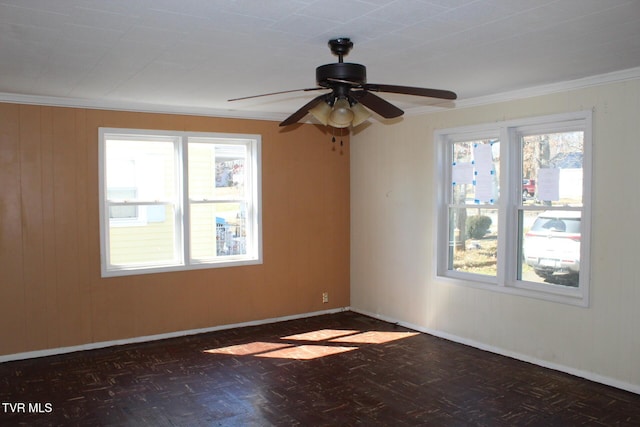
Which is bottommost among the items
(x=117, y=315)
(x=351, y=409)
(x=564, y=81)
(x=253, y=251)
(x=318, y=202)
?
(x=351, y=409)

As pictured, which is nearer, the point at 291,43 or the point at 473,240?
the point at 291,43

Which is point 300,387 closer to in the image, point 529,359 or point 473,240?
point 529,359

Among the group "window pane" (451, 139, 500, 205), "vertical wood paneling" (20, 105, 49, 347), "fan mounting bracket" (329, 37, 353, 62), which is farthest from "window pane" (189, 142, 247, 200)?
"fan mounting bracket" (329, 37, 353, 62)

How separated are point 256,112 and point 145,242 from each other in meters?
1.81

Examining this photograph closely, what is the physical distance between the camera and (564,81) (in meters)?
4.18

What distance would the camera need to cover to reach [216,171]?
5.76 m

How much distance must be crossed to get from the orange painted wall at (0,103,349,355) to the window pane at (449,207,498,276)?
1.60 m

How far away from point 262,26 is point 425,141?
10.1ft

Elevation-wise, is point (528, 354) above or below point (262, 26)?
below

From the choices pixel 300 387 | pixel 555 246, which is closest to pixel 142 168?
pixel 300 387

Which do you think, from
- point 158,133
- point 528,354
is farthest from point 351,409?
point 158,133

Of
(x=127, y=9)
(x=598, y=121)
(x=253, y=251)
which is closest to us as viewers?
(x=127, y=9)

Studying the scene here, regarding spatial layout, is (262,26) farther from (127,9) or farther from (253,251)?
(253,251)

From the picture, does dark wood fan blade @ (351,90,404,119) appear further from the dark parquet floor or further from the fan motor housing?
the dark parquet floor
